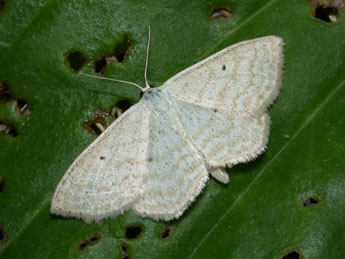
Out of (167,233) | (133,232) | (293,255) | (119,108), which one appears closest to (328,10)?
(119,108)

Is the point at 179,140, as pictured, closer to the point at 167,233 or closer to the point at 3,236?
the point at 167,233

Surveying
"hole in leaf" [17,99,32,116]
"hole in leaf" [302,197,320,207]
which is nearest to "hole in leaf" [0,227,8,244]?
"hole in leaf" [17,99,32,116]

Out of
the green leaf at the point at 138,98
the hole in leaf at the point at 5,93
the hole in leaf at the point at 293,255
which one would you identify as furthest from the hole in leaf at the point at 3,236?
the hole in leaf at the point at 293,255

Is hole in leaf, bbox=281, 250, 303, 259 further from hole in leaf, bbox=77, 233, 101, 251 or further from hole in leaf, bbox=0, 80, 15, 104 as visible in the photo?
hole in leaf, bbox=0, 80, 15, 104

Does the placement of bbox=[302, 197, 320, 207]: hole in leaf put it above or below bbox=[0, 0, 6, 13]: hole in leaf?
below

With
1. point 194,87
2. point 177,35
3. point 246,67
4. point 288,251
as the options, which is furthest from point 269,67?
point 288,251

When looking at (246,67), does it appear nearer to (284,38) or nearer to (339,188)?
(284,38)
